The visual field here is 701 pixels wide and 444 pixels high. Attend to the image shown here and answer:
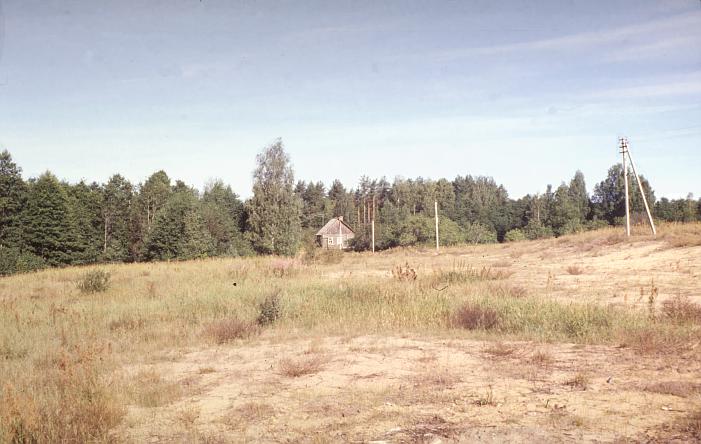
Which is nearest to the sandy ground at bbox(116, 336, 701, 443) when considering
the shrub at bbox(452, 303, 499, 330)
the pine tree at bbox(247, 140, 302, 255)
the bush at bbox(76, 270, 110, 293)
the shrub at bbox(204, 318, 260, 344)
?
the shrub at bbox(204, 318, 260, 344)

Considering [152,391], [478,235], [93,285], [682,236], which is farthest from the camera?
[478,235]

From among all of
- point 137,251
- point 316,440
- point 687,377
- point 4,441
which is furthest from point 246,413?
point 137,251

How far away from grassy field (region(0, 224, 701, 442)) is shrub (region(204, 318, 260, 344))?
47mm

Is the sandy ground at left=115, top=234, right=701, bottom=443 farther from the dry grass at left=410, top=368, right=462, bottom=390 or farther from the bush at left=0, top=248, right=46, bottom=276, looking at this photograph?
the bush at left=0, top=248, right=46, bottom=276

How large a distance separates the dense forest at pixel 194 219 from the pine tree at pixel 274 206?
9 centimetres

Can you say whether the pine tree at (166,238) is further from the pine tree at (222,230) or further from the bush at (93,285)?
the bush at (93,285)

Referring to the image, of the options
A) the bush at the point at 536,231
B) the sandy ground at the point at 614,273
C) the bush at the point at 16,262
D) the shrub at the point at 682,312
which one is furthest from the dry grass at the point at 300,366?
the bush at the point at 536,231

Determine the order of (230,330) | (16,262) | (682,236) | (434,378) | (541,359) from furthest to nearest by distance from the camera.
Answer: (16,262), (682,236), (230,330), (541,359), (434,378)

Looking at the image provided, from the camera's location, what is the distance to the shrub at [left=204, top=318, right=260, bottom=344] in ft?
26.6

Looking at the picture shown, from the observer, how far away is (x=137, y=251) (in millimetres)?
47344

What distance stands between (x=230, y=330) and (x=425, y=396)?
4466 mm

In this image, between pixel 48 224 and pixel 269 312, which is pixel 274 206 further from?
pixel 269 312

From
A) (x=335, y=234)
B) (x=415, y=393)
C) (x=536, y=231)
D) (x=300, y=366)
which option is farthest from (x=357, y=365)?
(x=335, y=234)

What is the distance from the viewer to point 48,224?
129 feet
